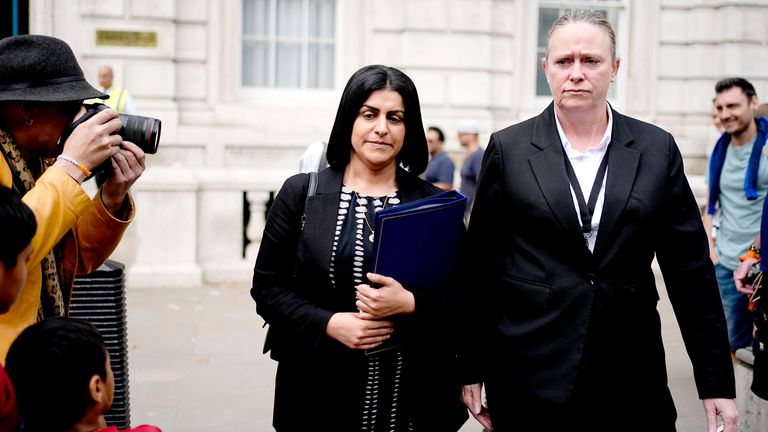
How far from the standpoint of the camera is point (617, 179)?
9.63 ft

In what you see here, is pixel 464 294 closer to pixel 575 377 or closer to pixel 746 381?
pixel 575 377

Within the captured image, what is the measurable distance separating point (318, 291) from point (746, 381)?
9.26ft

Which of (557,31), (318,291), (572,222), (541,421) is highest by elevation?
(557,31)

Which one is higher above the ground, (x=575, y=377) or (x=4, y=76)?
(x=4, y=76)

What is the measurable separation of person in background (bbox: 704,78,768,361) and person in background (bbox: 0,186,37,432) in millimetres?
4949

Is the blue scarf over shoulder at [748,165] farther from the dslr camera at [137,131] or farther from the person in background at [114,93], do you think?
the person in background at [114,93]

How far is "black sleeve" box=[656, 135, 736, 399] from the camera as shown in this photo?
301 centimetres

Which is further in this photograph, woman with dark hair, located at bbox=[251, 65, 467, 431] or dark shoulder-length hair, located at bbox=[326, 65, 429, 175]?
dark shoulder-length hair, located at bbox=[326, 65, 429, 175]

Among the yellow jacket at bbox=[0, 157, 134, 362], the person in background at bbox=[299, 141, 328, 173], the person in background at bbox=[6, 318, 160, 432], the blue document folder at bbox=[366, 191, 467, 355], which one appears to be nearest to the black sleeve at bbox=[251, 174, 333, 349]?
the blue document folder at bbox=[366, 191, 467, 355]

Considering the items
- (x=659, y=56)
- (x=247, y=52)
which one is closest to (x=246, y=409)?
(x=247, y=52)

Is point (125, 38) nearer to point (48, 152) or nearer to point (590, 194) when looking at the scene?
point (48, 152)

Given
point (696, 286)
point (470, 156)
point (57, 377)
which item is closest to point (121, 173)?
point (57, 377)

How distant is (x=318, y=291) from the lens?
121 inches

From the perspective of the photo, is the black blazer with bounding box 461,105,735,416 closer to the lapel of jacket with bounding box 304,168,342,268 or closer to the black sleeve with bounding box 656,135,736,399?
the black sleeve with bounding box 656,135,736,399
